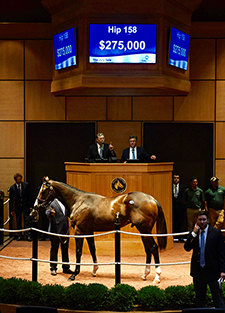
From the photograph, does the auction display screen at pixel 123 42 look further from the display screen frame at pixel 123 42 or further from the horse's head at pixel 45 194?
the horse's head at pixel 45 194

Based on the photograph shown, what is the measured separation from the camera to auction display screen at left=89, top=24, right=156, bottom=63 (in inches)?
376

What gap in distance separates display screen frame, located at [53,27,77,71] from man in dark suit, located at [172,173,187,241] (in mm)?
3889

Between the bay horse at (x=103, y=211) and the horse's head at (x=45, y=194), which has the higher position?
the horse's head at (x=45, y=194)

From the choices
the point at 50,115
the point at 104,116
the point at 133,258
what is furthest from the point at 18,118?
the point at 133,258

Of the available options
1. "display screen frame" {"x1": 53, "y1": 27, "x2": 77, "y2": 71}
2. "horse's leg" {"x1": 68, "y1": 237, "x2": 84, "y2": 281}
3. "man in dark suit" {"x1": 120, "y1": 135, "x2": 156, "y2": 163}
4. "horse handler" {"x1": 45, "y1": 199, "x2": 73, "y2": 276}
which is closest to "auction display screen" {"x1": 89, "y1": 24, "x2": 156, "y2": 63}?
"display screen frame" {"x1": 53, "y1": 27, "x2": 77, "y2": 71}

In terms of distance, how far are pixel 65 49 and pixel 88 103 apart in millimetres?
1874

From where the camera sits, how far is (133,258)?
8.58 m

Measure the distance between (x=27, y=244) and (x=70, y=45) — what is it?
4.91 m

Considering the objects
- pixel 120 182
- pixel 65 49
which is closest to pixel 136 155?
pixel 120 182

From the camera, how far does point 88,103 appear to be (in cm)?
1144

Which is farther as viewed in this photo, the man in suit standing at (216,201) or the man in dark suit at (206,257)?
the man in suit standing at (216,201)

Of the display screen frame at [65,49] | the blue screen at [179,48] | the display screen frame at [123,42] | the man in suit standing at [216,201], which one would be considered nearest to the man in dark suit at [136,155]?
the man in suit standing at [216,201]

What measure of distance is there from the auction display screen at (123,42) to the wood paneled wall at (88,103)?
1.89 m

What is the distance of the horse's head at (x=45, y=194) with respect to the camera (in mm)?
6926
